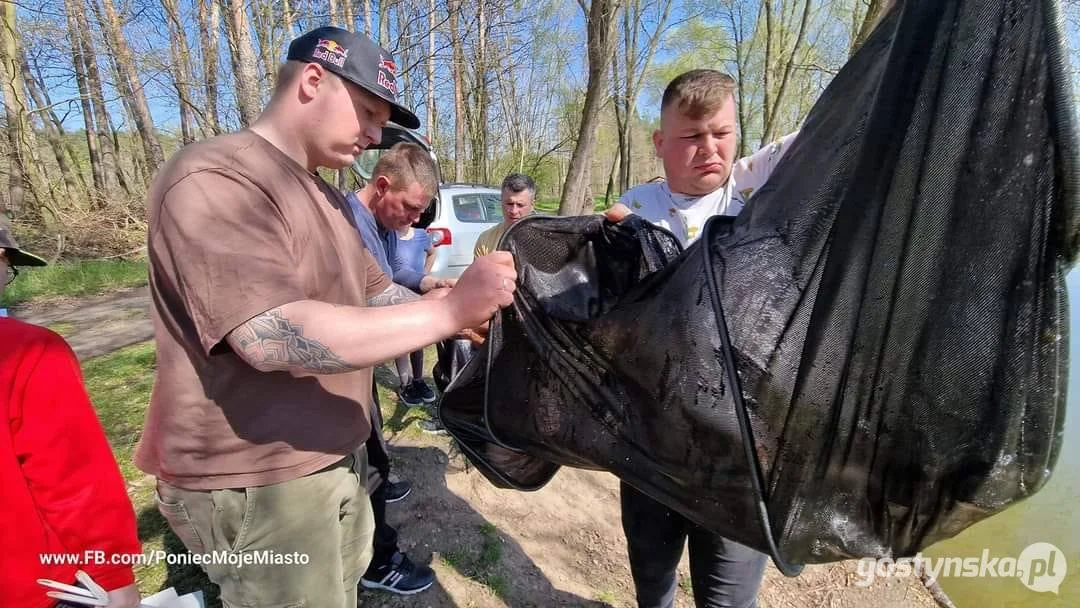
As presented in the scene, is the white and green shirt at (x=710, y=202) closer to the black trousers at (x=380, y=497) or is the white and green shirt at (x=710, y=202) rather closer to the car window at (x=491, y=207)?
the black trousers at (x=380, y=497)

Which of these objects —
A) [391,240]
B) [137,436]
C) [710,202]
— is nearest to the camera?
[710,202]

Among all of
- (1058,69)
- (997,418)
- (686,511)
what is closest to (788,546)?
(686,511)

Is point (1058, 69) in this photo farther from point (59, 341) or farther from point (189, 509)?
point (59, 341)

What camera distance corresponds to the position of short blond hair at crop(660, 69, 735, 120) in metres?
1.66

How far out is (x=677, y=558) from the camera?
198 cm

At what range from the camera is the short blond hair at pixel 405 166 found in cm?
319

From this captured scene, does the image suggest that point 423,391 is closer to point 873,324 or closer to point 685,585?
point 685,585

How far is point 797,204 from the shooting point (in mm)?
1163

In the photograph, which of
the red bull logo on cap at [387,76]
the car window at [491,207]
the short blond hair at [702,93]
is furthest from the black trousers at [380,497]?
the car window at [491,207]

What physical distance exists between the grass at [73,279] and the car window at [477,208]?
652 centimetres

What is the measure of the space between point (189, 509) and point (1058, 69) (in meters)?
2.12

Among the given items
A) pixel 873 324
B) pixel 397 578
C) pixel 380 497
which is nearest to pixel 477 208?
pixel 380 497

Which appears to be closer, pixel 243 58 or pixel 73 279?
pixel 243 58

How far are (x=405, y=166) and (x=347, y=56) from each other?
176 centimetres
